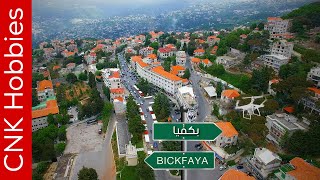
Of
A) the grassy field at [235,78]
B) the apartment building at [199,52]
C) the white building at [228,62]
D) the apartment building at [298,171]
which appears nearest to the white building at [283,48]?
the white building at [228,62]

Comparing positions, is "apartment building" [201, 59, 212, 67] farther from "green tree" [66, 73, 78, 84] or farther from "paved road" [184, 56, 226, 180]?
"green tree" [66, 73, 78, 84]

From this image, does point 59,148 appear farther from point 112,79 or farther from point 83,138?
point 112,79

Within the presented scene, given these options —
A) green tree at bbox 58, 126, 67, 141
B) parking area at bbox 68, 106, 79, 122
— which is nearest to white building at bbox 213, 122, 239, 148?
green tree at bbox 58, 126, 67, 141

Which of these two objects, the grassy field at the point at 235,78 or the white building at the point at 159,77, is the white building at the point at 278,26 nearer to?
the grassy field at the point at 235,78

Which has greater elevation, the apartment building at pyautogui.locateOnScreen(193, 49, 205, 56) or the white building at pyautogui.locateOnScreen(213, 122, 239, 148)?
the apartment building at pyautogui.locateOnScreen(193, 49, 205, 56)

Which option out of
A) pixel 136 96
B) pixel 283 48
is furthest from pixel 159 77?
pixel 283 48

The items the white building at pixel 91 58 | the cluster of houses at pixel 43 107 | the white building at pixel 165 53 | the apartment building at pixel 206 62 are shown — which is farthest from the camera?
the white building at pixel 91 58

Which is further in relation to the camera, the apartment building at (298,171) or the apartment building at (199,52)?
the apartment building at (199,52)
